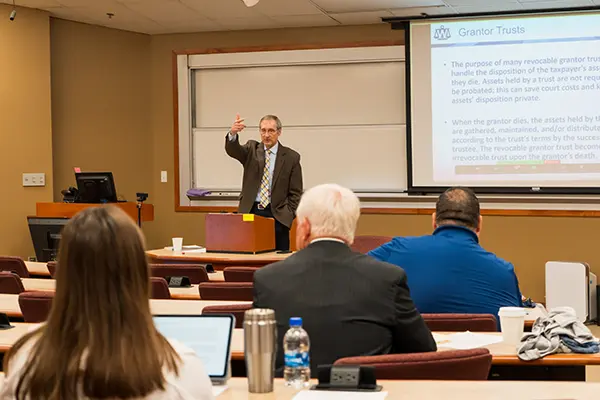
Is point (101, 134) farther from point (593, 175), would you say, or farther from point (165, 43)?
point (593, 175)

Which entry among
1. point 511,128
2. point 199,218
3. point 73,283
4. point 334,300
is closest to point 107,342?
point 73,283

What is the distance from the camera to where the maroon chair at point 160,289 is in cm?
425

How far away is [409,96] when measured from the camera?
839 centimetres

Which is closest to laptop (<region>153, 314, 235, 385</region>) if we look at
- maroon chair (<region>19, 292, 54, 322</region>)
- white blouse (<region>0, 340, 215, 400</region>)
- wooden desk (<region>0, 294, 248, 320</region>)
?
white blouse (<region>0, 340, 215, 400</region>)

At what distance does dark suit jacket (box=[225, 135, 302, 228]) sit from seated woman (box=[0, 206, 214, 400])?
Answer: 528 centimetres

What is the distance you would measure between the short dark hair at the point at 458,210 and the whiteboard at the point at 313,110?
4954mm

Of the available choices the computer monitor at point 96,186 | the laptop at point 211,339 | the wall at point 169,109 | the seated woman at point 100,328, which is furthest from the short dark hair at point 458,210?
the wall at point 169,109

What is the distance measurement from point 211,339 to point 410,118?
634cm

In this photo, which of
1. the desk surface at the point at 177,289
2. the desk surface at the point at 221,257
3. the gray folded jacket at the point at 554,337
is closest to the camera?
the gray folded jacket at the point at 554,337

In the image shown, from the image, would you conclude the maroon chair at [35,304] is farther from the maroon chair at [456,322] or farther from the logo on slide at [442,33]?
the logo on slide at [442,33]

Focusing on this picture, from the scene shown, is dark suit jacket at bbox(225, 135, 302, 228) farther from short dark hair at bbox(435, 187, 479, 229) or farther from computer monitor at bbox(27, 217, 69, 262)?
short dark hair at bbox(435, 187, 479, 229)

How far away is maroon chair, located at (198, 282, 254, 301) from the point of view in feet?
13.7

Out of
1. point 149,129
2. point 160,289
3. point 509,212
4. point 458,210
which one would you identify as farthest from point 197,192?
point 458,210

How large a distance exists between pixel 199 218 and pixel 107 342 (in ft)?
26.3
